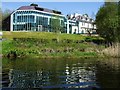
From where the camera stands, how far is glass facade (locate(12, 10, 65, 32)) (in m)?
111

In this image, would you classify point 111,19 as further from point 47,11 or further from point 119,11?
point 47,11

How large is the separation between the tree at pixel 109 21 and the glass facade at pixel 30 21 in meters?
32.0

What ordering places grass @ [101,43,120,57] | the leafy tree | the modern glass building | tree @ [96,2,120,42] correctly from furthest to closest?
the leafy tree < the modern glass building < tree @ [96,2,120,42] < grass @ [101,43,120,57]

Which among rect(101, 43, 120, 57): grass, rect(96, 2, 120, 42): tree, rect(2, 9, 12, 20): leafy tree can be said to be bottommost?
rect(101, 43, 120, 57): grass

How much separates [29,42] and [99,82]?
169 feet

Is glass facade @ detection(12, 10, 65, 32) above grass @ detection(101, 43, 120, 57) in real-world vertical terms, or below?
above

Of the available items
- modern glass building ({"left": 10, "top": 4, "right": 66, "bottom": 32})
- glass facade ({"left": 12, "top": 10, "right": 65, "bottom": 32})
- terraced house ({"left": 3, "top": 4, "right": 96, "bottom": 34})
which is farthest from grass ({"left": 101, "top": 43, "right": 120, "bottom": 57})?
glass facade ({"left": 12, "top": 10, "right": 65, "bottom": 32})

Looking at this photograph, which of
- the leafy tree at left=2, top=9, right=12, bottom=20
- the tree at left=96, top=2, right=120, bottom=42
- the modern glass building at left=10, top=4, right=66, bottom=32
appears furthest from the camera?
the leafy tree at left=2, top=9, right=12, bottom=20

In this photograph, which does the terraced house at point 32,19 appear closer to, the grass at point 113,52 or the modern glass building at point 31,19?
the modern glass building at point 31,19

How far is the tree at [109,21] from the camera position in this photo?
72.2 meters

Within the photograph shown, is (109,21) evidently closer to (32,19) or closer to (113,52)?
(113,52)

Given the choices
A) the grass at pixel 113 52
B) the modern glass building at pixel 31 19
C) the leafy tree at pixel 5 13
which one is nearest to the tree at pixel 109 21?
the grass at pixel 113 52

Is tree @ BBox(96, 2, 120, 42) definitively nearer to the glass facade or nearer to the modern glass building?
the modern glass building

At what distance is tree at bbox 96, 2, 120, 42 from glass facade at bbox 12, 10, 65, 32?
105ft
